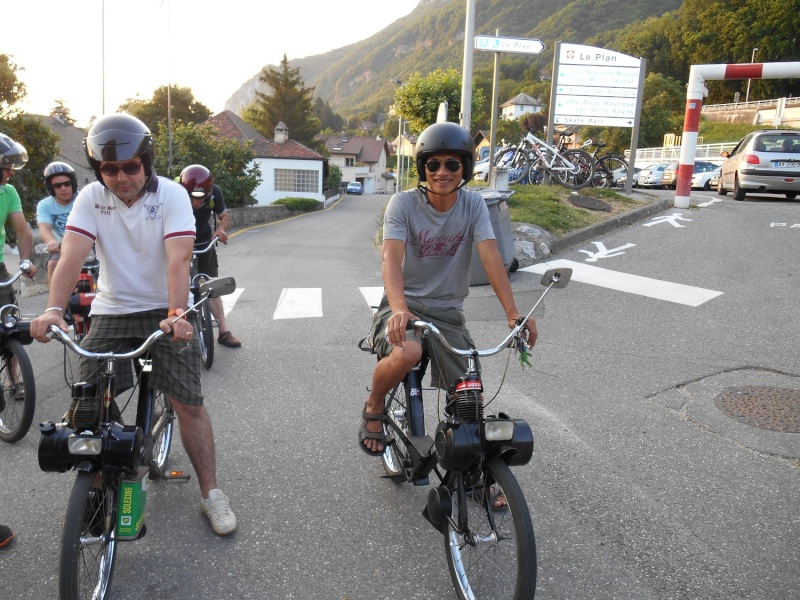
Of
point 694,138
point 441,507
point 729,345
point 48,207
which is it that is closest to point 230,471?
point 441,507

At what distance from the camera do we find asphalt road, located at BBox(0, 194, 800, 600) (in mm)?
3117

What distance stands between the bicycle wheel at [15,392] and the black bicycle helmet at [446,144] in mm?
3025

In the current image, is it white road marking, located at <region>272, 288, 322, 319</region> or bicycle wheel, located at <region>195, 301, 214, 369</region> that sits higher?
bicycle wheel, located at <region>195, 301, 214, 369</region>

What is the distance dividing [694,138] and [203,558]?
14.4 meters

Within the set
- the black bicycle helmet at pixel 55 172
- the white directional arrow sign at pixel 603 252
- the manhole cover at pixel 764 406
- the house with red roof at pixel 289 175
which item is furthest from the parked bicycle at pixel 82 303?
the house with red roof at pixel 289 175

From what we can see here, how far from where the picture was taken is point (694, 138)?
14789 millimetres

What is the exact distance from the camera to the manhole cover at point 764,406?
4.94 meters

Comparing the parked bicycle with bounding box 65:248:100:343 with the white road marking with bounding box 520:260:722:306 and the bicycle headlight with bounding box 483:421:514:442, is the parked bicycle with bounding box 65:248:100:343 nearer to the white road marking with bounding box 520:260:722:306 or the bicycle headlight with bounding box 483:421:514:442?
the bicycle headlight with bounding box 483:421:514:442

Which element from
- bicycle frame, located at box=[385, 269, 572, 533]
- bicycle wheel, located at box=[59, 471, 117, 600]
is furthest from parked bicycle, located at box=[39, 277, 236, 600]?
bicycle frame, located at box=[385, 269, 572, 533]

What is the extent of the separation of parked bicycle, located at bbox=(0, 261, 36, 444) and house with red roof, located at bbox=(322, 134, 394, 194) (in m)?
97.8

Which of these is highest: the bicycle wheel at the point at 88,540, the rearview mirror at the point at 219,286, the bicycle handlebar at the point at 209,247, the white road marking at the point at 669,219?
the rearview mirror at the point at 219,286

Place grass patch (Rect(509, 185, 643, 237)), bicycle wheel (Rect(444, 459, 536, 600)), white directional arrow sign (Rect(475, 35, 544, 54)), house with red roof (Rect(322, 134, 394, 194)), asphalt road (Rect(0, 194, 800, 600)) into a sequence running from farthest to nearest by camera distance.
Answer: house with red roof (Rect(322, 134, 394, 194))
white directional arrow sign (Rect(475, 35, 544, 54))
grass patch (Rect(509, 185, 643, 237))
asphalt road (Rect(0, 194, 800, 600))
bicycle wheel (Rect(444, 459, 536, 600))

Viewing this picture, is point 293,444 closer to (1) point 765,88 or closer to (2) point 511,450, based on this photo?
(2) point 511,450

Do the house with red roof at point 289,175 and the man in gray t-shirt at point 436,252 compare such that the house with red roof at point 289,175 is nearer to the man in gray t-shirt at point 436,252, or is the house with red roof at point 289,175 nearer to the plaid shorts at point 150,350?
the man in gray t-shirt at point 436,252
